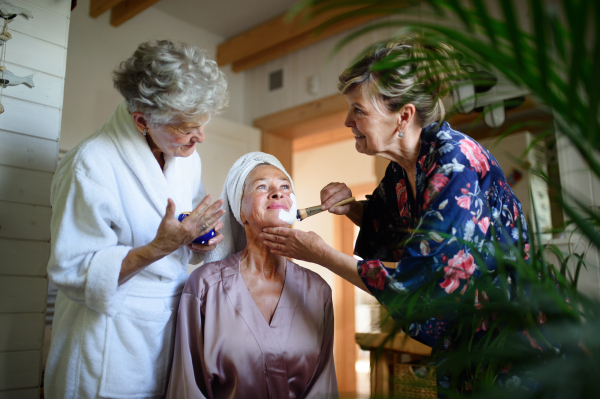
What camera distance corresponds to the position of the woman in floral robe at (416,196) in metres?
1.11

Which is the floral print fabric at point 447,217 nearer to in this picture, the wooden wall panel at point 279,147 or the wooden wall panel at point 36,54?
the wooden wall panel at point 36,54

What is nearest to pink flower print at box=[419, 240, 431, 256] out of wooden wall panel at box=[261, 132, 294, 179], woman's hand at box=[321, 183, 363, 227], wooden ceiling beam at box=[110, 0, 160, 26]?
woman's hand at box=[321, 183, 363, 227]

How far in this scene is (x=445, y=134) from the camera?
1291 millimetres

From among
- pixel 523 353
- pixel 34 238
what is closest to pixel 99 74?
pixel 34 238

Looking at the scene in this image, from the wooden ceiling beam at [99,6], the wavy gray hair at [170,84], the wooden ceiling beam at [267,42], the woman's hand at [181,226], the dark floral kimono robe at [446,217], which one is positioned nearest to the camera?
the dark floral kimono robe at [446,217]

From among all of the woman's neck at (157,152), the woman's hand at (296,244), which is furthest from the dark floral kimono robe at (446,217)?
the woman's neck at (157,152)

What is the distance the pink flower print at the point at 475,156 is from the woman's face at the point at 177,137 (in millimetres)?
732

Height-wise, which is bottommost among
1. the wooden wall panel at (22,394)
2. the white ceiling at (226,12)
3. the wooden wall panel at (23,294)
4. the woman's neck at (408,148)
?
the wooden wall panel at (22,394)

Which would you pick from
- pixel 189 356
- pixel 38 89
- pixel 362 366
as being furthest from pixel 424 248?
→ pixel 362 366

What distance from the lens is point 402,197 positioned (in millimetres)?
1521

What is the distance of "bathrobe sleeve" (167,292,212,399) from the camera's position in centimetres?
131

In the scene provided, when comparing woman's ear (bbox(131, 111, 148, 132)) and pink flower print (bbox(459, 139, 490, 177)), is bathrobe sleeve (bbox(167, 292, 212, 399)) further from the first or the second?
pink flower print (bbox(459, 139, 490, 177))

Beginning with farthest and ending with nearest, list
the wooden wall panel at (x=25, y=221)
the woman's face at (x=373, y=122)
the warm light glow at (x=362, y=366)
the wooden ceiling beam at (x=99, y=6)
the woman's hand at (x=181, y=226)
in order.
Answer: the warm light glow at (x=362, y=366), the wooden ceiling beam at (x=99, y=6), the wooden wall panel at (x=25, y=221), the woman's face at (x=373, y=122), the woman's hand at (x=181, y=226)

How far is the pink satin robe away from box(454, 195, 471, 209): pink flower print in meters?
0.63
